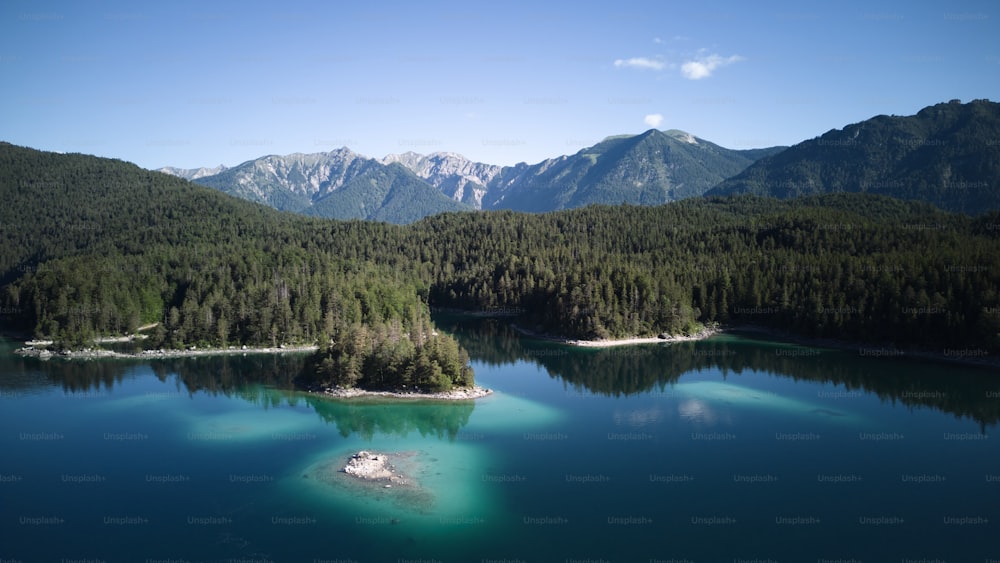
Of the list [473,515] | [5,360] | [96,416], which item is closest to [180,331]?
[5,360]

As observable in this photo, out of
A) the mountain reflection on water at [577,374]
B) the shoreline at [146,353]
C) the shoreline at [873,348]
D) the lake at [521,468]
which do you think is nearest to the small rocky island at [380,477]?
the lake at [521,468]

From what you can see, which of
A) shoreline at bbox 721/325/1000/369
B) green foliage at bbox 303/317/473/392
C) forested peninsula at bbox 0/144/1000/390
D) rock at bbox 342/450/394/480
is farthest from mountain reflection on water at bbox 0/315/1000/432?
rock at bbox 342/450/394/480

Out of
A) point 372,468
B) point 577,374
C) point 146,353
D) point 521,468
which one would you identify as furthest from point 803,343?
point 146,353

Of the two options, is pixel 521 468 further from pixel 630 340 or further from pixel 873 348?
pixel 873 348

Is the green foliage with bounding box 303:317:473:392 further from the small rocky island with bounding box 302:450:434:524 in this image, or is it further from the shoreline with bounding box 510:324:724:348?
the shoreline with bounding box 510:324:724:348

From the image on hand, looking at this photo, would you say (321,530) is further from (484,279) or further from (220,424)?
(484,279)

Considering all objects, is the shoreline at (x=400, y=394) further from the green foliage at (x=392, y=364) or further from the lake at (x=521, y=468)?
the lake at (x=521, y=468)
